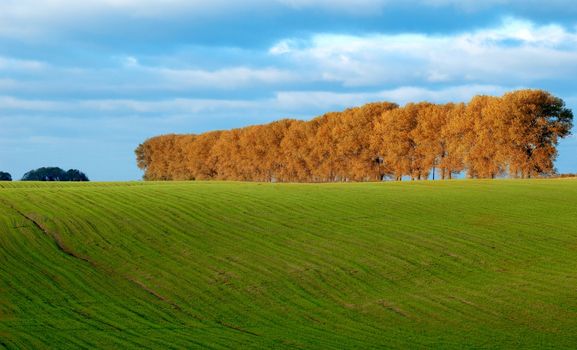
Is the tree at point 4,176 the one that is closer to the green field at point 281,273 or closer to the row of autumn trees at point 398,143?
the row of autumn trees at point 398,143

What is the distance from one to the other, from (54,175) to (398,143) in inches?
3302

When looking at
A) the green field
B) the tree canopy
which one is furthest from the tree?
the green field

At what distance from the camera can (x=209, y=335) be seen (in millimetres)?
23594

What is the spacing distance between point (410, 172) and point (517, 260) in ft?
244

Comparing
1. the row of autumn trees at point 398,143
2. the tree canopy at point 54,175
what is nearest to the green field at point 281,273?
the row of autumn trees at point 398,143

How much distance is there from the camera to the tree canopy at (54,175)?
155m

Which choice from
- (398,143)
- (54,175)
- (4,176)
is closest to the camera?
(398,143)

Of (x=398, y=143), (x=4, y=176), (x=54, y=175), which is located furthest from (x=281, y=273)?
(x=54, y=175)

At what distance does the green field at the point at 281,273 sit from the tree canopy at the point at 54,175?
366 feet

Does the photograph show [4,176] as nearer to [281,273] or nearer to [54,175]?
[54,175]

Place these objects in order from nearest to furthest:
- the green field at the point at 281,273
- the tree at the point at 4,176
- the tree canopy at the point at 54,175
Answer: the green field at the point at 281,273 → the tree at the point at 4,176 → the tree canopy at the point at 54,175

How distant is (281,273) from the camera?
30.8 m

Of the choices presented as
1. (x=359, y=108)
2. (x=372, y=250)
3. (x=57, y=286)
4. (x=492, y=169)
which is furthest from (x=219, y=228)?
(x=359, y=108)

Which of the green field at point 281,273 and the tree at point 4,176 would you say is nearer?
the green field at point 281,273
